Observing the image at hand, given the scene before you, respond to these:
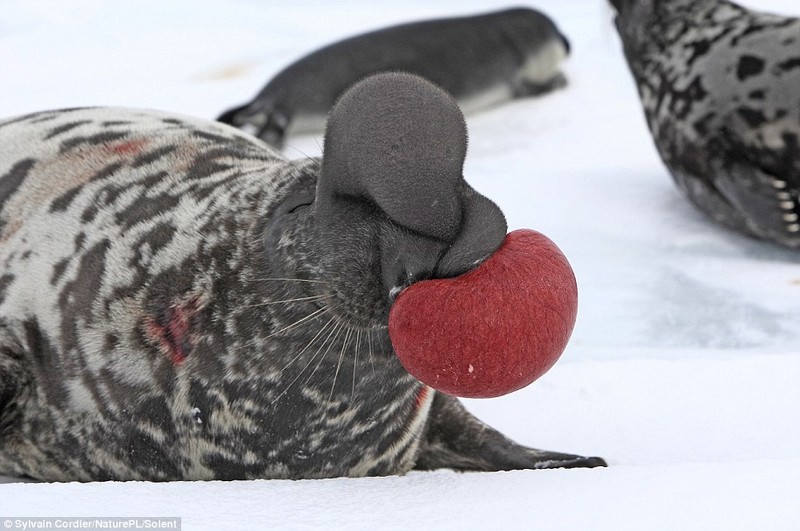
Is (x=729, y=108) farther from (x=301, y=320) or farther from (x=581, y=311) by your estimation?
(x=301, y=320)

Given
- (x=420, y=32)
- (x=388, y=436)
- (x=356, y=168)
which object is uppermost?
(x=356, y=168)

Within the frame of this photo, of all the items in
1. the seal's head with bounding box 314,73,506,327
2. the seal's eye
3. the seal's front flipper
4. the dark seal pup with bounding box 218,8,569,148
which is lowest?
the dark seal pup with bounding box 218,8,569,148

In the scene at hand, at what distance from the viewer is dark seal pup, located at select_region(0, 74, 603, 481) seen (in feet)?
4.57

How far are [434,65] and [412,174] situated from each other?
385 cm

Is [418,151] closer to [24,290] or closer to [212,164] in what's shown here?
[212,164]

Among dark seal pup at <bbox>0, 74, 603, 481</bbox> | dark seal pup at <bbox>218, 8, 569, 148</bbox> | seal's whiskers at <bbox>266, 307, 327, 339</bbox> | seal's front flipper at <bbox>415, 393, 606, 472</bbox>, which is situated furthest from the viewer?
dark seal pup at <bbox>218, 8, 569, 148</bbox>

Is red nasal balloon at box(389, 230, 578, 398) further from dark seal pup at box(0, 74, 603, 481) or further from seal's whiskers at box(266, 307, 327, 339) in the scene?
seal's whiskers at box(266, 307, 327, 339)

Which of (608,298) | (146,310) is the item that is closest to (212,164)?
(146,310)

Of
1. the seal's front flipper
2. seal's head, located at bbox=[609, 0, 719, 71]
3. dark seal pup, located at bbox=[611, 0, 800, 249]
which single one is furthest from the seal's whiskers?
seal's head, located at bbox=[609, 0, 719, 71]

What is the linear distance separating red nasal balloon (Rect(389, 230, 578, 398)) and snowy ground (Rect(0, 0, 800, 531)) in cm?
19

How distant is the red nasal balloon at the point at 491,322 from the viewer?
129 cm

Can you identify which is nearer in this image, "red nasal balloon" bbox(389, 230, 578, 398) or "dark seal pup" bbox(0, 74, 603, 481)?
"red nasal balloon" bbox(389, 230, 578, 398)

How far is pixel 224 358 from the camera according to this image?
1654 millimetres

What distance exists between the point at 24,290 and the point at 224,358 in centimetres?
45
